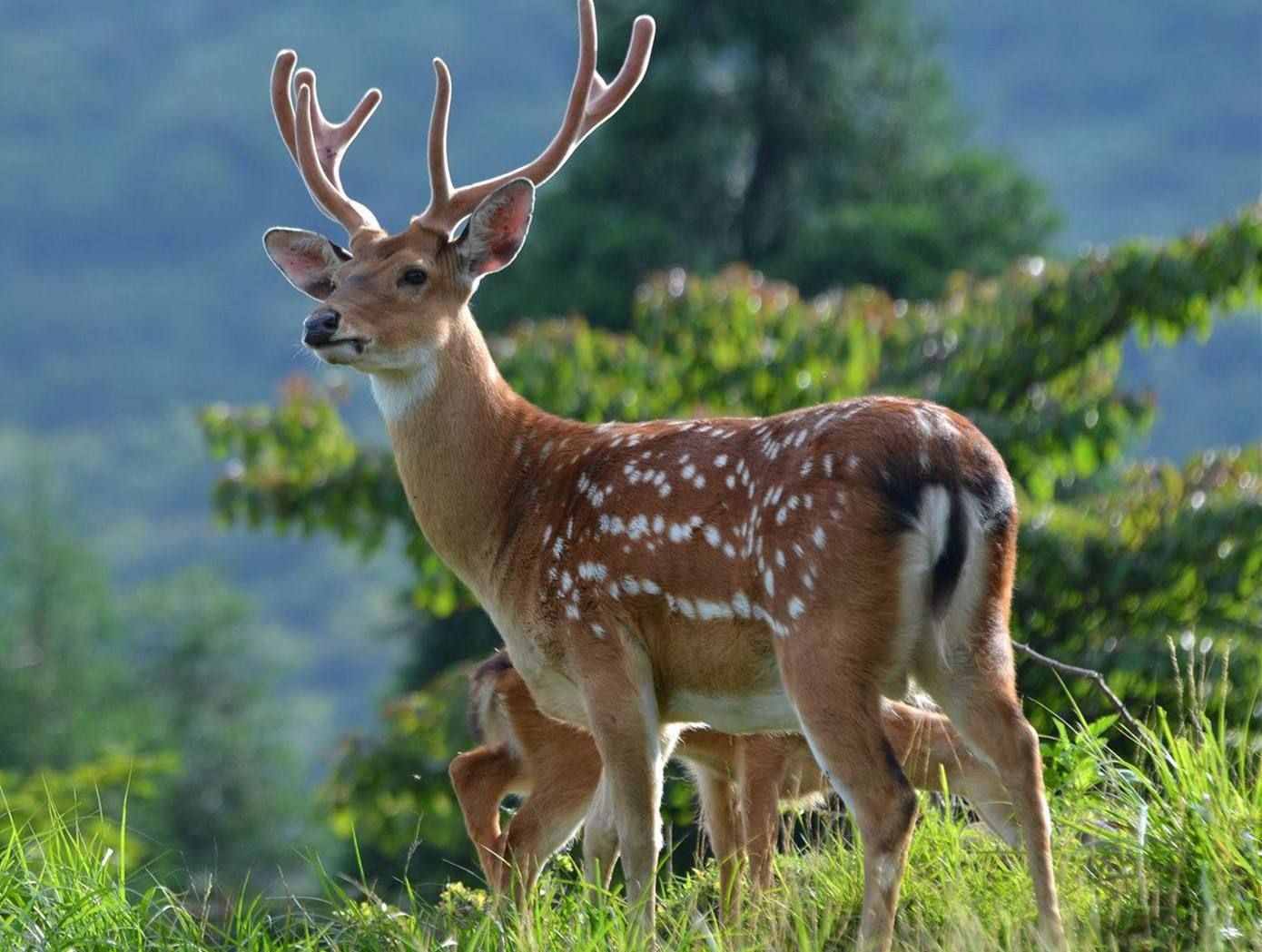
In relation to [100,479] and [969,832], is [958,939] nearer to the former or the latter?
[969,832]

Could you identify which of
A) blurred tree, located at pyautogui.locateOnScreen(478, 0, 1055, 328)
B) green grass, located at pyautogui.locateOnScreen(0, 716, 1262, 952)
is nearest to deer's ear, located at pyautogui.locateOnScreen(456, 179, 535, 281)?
green grass, located at pyautogui.locateOnScreen(0, 716, 1262, 952)

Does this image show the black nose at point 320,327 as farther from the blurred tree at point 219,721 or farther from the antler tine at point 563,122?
the blurred tree at point 219,721

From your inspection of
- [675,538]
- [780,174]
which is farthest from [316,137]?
[780,174]

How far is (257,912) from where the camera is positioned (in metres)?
6.37

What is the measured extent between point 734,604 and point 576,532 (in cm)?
77

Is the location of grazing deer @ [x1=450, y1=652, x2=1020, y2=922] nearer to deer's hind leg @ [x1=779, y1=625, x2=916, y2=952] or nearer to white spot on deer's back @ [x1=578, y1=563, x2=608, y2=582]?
white spot on deer's back @ [x1=578, y1=563, x2=608, y2=582]

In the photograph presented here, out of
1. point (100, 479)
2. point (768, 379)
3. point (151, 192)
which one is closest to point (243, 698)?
point (768, 379)

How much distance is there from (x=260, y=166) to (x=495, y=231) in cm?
18657

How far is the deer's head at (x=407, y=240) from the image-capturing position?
7316 mm

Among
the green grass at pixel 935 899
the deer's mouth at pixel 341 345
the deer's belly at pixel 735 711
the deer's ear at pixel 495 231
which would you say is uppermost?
the deer's ear at pixel 495 231

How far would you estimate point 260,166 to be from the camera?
623 ft

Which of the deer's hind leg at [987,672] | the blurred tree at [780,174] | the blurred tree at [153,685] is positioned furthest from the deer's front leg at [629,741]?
the blurred tree at [153,685]

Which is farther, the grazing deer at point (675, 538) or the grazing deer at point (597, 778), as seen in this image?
the grazing deer at point (597, 778)

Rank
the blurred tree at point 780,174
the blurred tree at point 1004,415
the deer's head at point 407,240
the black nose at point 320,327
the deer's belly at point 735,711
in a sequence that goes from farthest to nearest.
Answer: the blurred tree at point 780,174 → the blurred tree at point 1004,415 → the deer's head at point 407,240 → the black nose at point 320,327 → the deer's belly at point 735,711
